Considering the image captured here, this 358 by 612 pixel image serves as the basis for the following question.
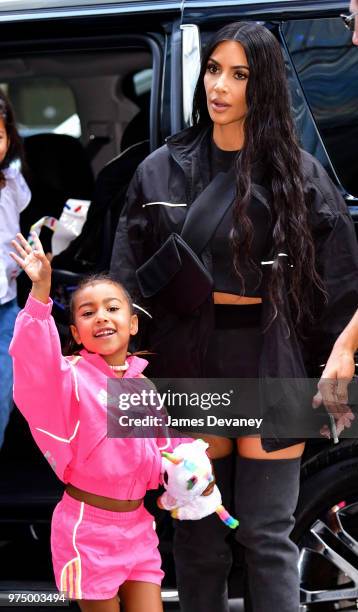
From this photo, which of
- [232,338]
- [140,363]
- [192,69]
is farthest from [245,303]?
[192,69]

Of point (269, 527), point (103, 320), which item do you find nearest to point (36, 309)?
point (103, 320)

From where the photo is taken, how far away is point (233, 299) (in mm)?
2973

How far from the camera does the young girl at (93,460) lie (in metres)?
2.78

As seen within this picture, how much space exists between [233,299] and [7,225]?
3.19 feet

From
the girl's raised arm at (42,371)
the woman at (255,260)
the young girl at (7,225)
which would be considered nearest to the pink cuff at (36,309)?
the girl's raised arm at (42,371)

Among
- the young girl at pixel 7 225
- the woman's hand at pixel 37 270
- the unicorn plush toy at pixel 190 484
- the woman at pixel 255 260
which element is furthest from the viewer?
→ the young girl at pixel 7 225

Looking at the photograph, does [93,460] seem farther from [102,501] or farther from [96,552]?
[96,552]

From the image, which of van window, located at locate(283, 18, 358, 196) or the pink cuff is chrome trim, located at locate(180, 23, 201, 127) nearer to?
van window, located at locate(283, 18, 358, 196)

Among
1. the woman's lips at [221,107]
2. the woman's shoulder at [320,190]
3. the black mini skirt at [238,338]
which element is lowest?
the black mini skirt at [238,338]

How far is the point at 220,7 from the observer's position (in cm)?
334

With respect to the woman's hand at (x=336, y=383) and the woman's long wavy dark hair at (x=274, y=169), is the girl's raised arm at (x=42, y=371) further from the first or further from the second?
the woman's hand at (x=336, y=383)

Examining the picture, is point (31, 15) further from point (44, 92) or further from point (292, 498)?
point (44, 92)

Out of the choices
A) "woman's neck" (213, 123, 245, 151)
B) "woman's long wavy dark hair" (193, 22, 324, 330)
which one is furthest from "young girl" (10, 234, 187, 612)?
"woman's neck" (213, 123, 245, 151)

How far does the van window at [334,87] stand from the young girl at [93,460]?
80 cm
